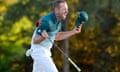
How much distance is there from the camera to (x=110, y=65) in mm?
20938

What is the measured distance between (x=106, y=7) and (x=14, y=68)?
4.47 meters

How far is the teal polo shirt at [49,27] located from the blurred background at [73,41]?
34.9ft

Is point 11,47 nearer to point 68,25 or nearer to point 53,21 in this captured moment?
point 68,25

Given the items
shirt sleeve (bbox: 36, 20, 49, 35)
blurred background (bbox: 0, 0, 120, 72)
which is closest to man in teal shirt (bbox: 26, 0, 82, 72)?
shirt sleeve (bbox: 36, 20, 49, 35)

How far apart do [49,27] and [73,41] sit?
13.2 metres

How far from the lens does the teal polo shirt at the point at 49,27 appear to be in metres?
7.64

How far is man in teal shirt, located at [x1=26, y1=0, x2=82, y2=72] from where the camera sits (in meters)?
7.68

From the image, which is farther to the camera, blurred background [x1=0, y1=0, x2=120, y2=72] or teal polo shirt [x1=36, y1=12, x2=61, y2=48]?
blurred background [x1=0, y1=0, x2=120, y2=72]

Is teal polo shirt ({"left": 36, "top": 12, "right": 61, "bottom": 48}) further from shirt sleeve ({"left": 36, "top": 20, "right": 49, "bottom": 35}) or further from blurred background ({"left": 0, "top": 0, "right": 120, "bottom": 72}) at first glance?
blurred background ({"left": 0, "top": 0, "right": 120, "bottom": 72})

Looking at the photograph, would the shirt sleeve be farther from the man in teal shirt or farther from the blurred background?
the blurred background

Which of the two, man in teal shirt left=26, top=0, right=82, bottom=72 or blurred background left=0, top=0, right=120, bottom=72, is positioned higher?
man in teal shirt left=26, top=0, right=82, bottom=72

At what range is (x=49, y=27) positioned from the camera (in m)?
7.73

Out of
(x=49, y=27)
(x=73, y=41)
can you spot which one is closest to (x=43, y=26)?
(x=49, y=27)

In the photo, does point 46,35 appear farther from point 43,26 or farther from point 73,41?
point 73,41
